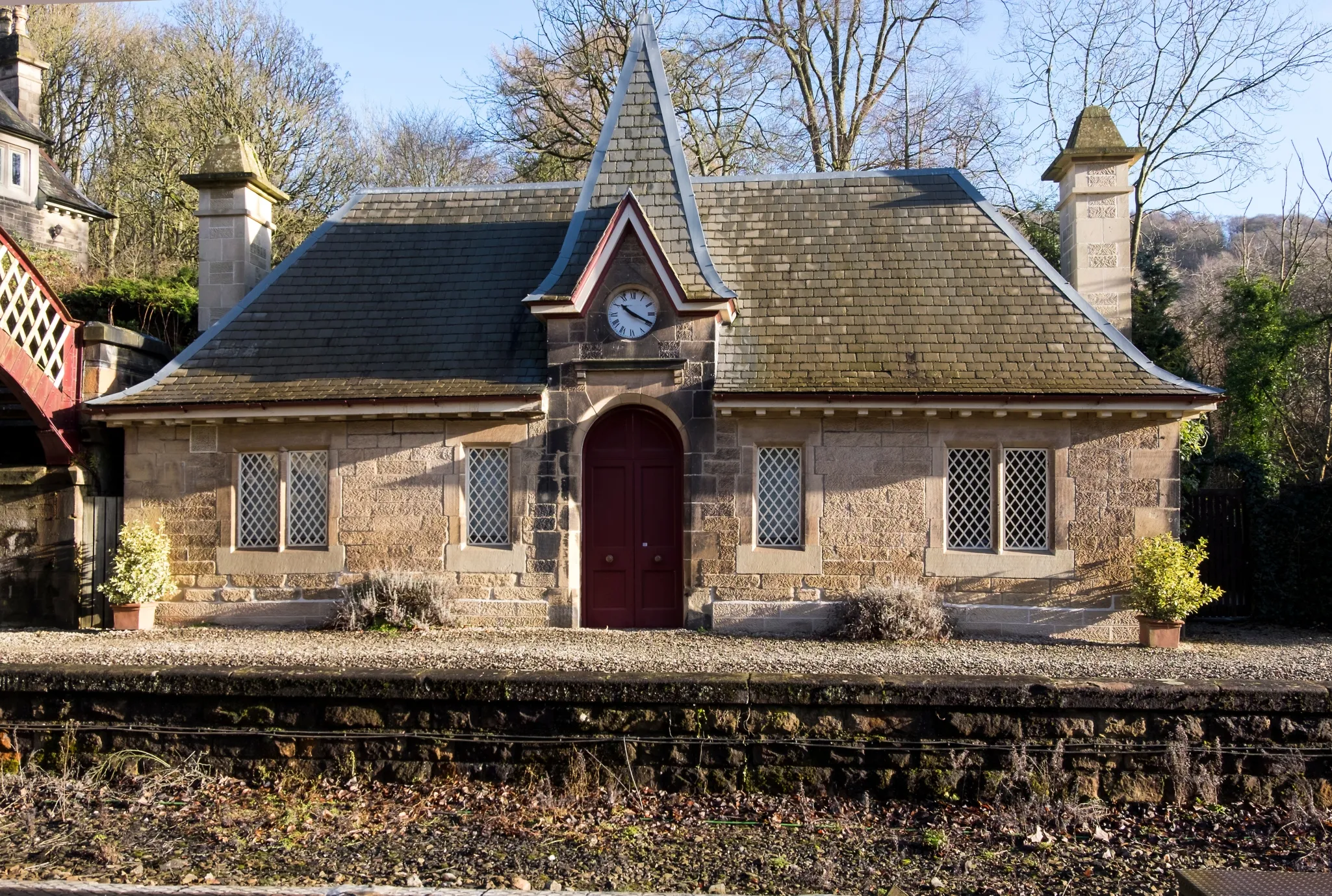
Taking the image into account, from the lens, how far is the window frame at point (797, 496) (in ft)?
37.6

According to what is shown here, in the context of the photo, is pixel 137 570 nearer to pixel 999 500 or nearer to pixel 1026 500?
pixel 999 500

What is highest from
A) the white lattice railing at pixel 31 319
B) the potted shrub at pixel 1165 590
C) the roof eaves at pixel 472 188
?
the roof eaves at pixel 472 188

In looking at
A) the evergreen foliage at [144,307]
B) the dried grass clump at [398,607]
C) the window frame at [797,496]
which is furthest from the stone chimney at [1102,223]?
the evergreen foliage at [144,307]

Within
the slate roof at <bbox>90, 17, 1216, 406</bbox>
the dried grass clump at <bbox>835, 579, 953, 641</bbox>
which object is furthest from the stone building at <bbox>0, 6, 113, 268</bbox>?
the dried grass clump at <bbox>835, 579, 953, 641</bbox>

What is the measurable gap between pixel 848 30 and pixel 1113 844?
22.3 m

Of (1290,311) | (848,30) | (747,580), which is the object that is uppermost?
(848,30)

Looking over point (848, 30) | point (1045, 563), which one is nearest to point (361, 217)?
point (1045, 563)

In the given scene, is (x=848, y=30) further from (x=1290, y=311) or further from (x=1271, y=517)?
(x=1271, y=517)

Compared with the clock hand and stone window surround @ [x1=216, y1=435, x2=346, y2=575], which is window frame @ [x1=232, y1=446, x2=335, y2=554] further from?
the clock hand

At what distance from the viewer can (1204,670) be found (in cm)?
795

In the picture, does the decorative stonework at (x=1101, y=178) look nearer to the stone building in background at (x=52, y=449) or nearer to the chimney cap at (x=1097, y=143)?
the chimney cap at (x=1097, y=143)

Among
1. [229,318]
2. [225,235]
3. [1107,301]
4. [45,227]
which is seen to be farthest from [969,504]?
[45,227]

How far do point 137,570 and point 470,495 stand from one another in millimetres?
3724

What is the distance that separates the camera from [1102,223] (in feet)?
41.4
